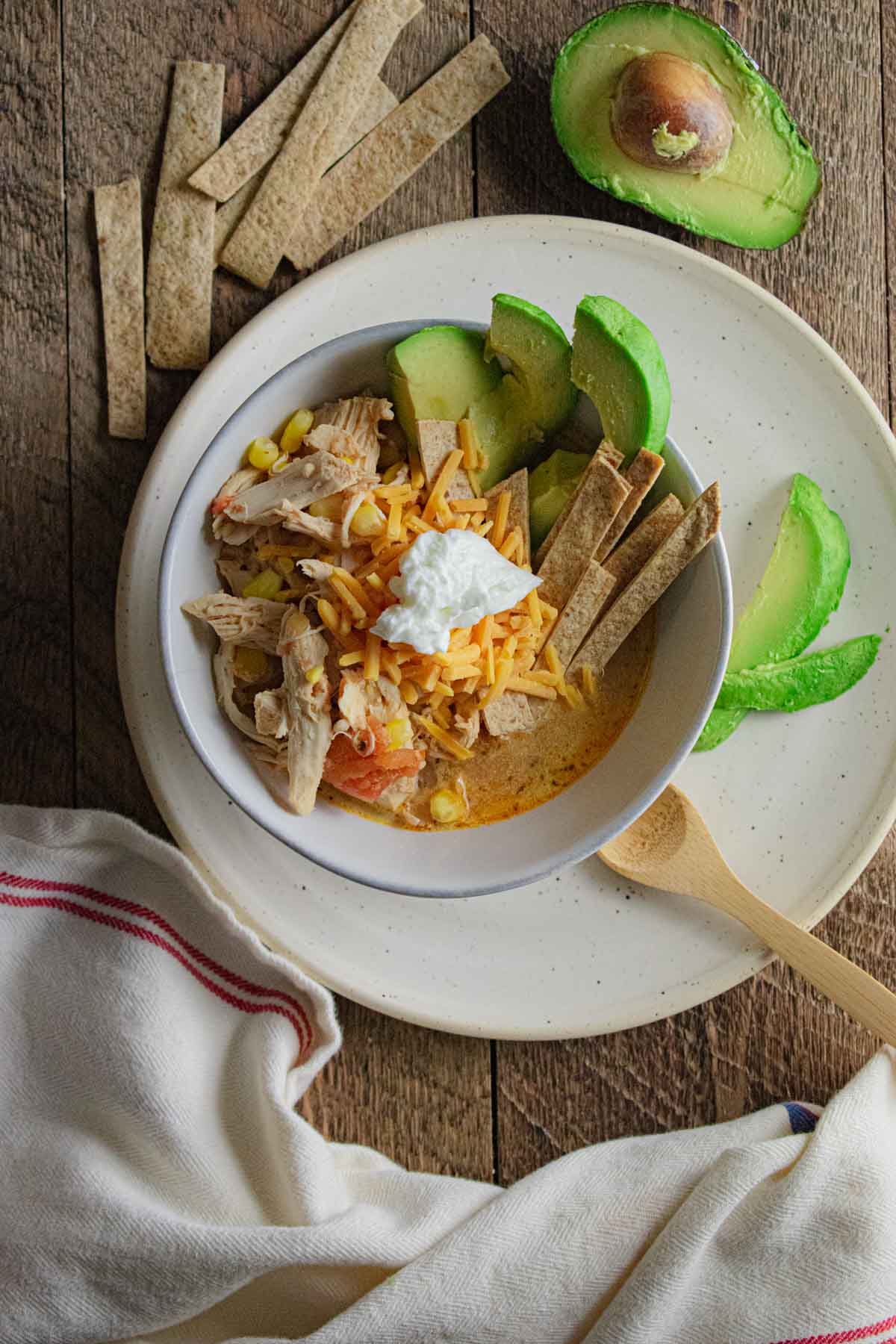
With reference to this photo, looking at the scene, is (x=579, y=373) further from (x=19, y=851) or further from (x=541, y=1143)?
(x=541, y=1143)

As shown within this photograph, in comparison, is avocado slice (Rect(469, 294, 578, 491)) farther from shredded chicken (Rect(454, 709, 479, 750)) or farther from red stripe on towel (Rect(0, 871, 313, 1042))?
red stripe on towel (Rect(0, 871, 313, 1042))

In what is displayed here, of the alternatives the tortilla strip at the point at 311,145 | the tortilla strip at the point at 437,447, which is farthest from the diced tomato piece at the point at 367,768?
the tortilla strip at the point at 311,145

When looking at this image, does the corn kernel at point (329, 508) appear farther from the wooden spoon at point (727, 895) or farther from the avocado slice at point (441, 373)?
the wooden spoon at point (727, 895)

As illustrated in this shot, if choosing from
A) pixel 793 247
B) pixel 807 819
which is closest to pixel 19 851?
pixel 807 819

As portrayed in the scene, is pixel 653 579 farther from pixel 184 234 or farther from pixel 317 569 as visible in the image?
pixel 184 234

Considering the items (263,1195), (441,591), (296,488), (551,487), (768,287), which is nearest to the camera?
(441,591)

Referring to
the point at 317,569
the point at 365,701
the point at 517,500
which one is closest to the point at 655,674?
the point at 517,500
